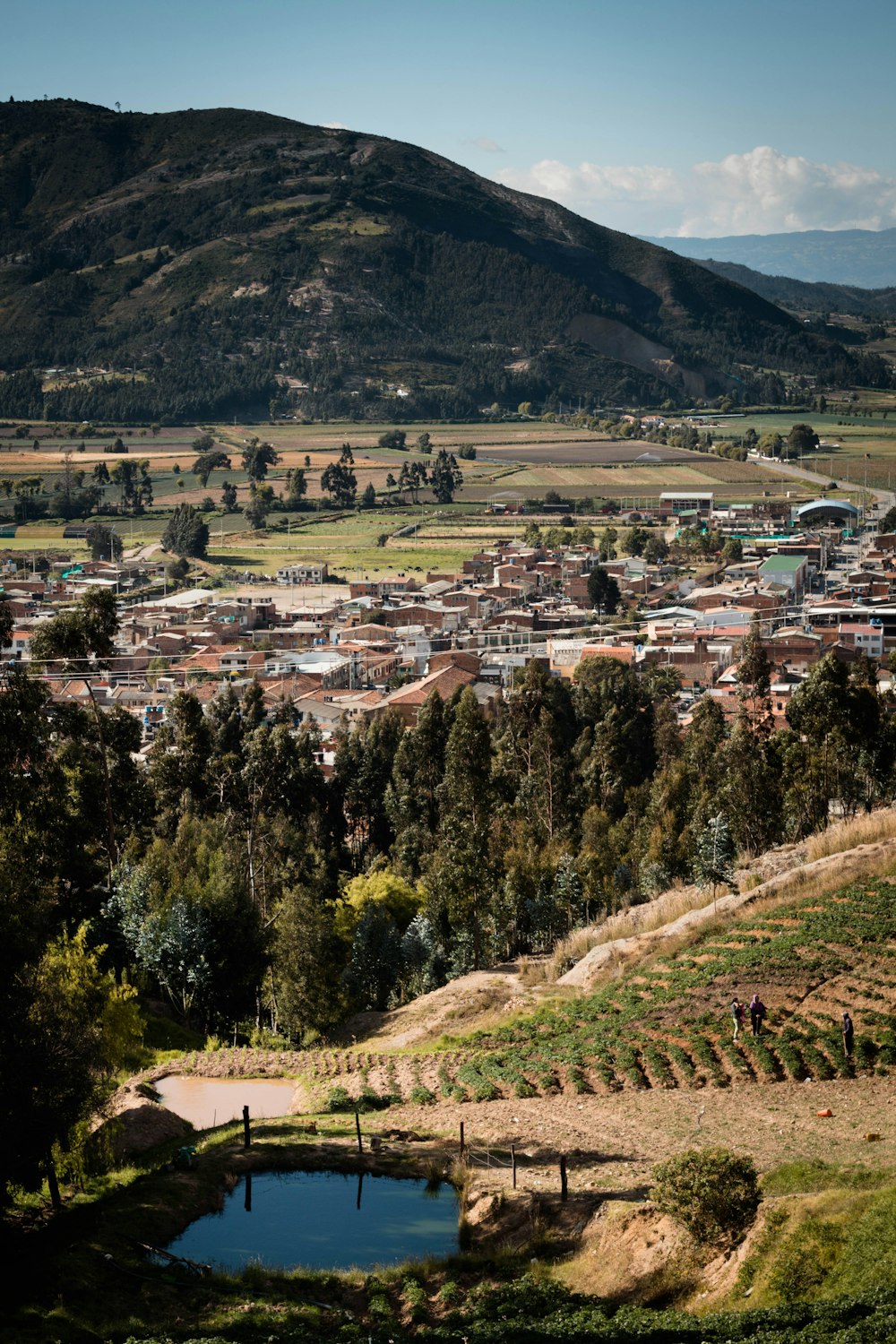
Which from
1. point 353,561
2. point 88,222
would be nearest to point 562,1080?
point 353,561

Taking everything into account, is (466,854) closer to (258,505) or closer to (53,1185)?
(53,1185)

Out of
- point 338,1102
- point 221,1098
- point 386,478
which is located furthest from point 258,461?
point 338,1102

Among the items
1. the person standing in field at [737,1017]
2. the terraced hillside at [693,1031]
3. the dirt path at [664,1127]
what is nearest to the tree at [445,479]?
the terraced hillside at [693,1031]

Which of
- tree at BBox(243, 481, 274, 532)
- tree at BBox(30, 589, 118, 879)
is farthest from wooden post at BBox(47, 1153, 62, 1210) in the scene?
tree at BBox(243, 481, 274, 532)

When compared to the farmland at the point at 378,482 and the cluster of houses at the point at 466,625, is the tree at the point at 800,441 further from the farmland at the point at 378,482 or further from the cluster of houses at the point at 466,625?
the cluster of houses at the point at 466,625

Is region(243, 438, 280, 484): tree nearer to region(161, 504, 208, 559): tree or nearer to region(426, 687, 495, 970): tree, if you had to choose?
region(161, 504, 208, 559): tree
